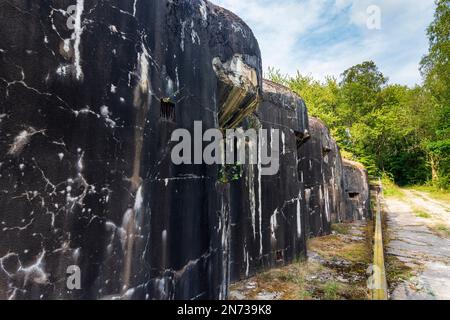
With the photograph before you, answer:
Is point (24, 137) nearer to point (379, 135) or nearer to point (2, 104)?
point (2, 104)

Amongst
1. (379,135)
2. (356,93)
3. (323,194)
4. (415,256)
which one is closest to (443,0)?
(356,93)

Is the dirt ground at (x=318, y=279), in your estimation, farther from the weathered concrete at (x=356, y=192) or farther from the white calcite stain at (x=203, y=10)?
the weathered concrete at (x=356, y=192)

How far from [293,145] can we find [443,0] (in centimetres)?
2104

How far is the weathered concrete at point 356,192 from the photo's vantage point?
12.0 metres

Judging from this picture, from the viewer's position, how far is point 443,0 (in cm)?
1831

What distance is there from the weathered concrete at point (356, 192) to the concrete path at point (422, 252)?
3.61 feet

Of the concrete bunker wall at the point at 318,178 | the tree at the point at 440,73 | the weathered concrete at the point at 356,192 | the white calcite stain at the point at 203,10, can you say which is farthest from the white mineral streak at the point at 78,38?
the tree at the point at 440,73

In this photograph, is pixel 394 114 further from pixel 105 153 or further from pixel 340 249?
pixel 105 153

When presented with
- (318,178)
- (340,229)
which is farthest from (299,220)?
(340,229)

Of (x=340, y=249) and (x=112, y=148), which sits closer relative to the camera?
(x=112, y=148)

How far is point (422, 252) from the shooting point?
21.0 ft

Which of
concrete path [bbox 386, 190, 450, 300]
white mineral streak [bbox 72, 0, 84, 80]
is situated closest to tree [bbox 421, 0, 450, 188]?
concrete path [bbox 386, 190, 450, 300]

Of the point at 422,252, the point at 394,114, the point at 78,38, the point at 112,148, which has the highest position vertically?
the point at 394,114

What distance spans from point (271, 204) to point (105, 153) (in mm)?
3734
